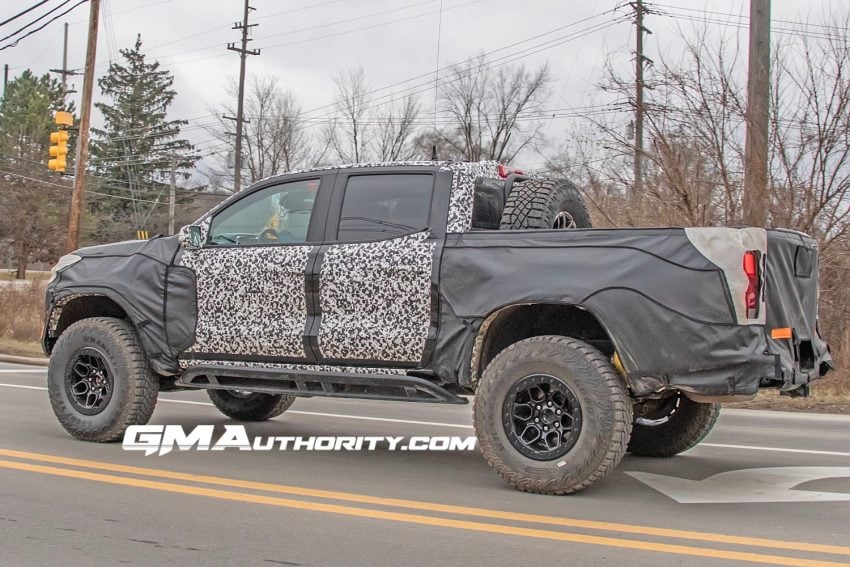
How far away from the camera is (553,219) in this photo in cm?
608

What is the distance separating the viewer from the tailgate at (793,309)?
203 inches

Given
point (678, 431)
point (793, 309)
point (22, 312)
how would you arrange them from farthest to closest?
1. point (22, 312)
2. point (678, 431)
3. point (793, 309)

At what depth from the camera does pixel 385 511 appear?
5008 millimetres

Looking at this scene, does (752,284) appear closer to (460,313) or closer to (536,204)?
(536,204)

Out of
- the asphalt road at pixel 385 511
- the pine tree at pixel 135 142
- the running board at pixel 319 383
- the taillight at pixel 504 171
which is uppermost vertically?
the pine tree at pixel 135 142

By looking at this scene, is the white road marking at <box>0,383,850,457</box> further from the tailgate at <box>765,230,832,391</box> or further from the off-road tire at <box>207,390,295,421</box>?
the tailgate at <box>765,230,832,391</box>

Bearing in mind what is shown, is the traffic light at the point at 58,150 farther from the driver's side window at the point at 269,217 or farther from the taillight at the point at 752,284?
the taillight at the point at 752,284

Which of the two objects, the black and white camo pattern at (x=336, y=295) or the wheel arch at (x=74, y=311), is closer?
the black and white camo pattern at (x=336, y=295)

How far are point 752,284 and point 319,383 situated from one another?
2.96 meters

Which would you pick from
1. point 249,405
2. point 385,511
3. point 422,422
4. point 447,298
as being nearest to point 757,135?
point 422,422

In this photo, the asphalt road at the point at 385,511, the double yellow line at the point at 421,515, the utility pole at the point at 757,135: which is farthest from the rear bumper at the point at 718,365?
the utility pole at the point at 757,135

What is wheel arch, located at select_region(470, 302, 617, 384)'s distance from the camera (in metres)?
5.70

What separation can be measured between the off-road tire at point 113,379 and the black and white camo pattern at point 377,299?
1656mm

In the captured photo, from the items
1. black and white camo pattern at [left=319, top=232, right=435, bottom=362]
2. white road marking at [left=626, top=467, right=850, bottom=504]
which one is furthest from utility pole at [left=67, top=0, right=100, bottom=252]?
white road marking at [left=626, top=467, right=850, bottom=504]
